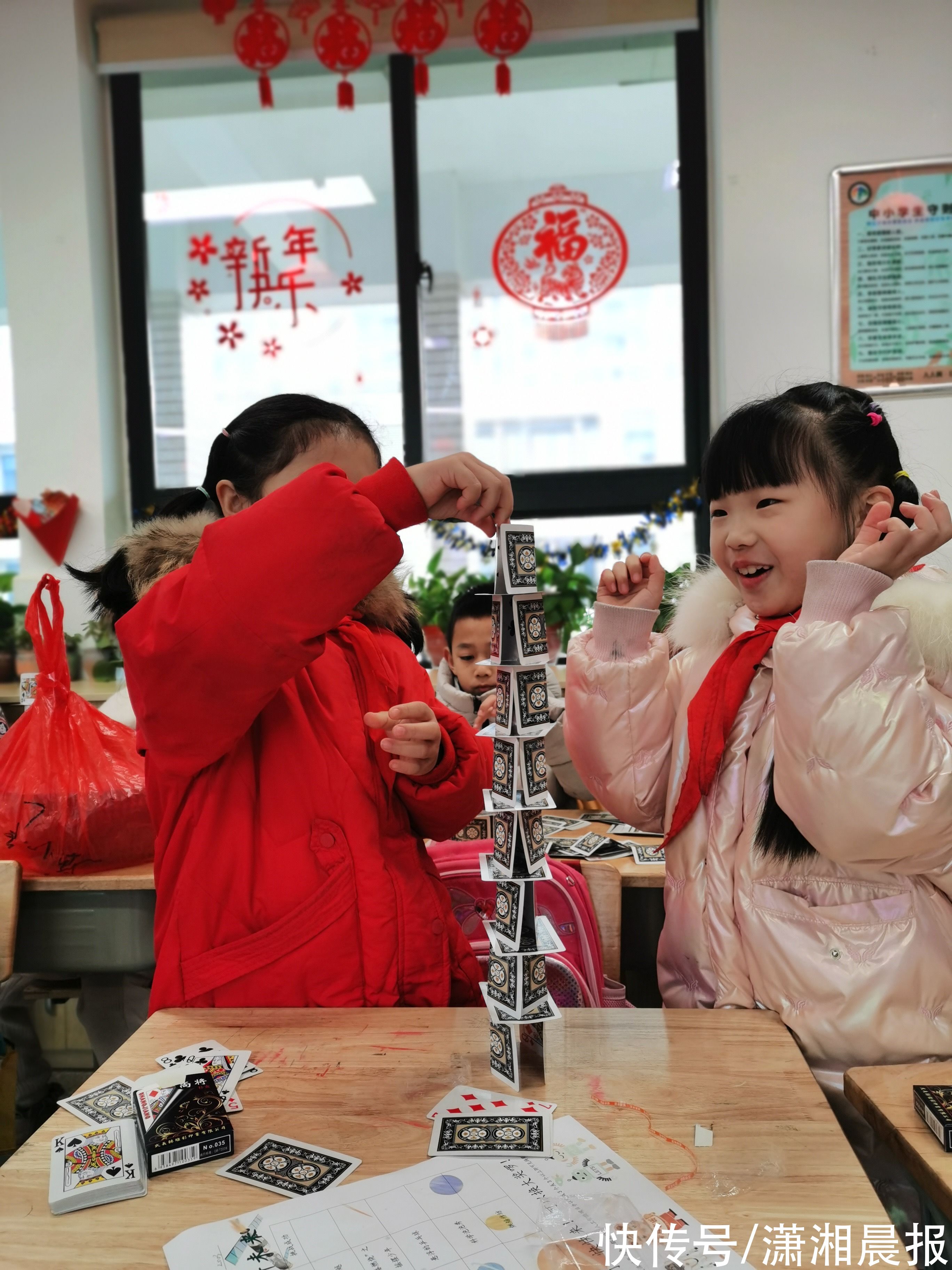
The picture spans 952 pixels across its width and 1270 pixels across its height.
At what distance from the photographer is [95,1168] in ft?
2.66

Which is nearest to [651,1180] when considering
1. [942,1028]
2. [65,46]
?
[942,1028]

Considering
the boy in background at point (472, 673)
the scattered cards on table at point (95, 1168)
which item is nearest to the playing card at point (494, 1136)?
the scattered cards on table at point (95, 1168)

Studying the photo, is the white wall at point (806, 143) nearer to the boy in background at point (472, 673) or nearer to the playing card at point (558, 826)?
the boy in background at point (472, 673)

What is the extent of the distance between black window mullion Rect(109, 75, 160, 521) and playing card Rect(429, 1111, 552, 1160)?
11.4ft

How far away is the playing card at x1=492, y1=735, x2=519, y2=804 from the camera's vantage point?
37.1 inches

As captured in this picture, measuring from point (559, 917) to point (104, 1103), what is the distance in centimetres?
68

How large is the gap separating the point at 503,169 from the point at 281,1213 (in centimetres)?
388

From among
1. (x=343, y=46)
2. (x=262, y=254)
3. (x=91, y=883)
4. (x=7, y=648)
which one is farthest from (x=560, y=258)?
(x=91, y=883)

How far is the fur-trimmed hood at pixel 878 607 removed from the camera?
1.12 meters

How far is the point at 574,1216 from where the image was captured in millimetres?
752

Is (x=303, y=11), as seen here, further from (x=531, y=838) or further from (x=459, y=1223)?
(x=459, y=1223)

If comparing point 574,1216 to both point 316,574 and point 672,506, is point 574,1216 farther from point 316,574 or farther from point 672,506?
point 672,506

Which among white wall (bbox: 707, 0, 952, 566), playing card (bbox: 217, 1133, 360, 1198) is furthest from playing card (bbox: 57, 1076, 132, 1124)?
white wall (bbox: 707, 0, 952, 566)

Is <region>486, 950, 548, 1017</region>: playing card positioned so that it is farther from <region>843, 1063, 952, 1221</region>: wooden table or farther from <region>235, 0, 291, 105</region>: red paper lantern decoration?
<region>235, 0, 291, 105</region>: red paper lantern decoration
